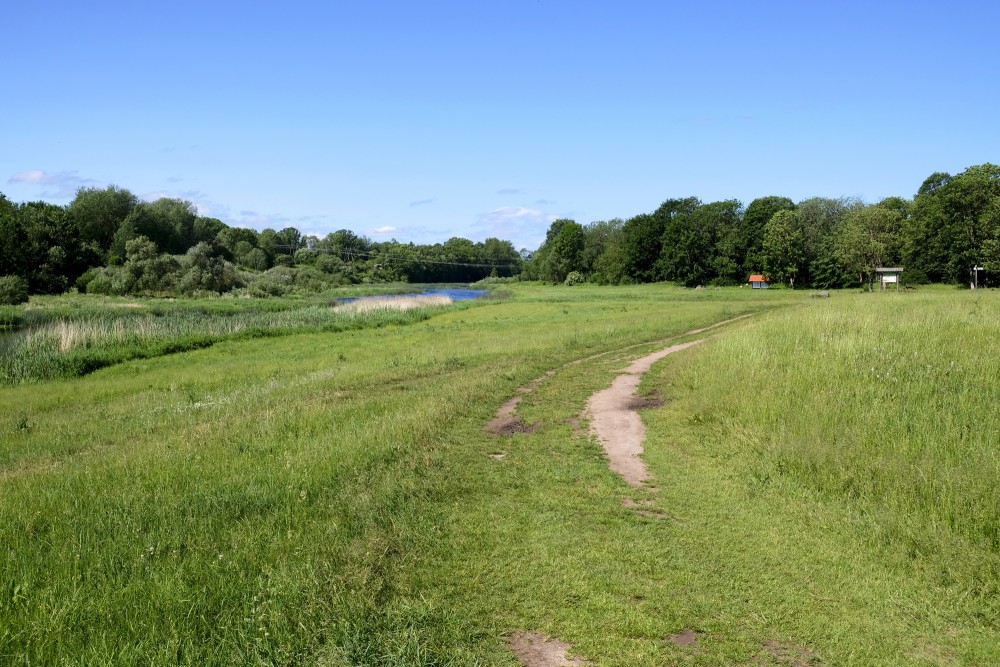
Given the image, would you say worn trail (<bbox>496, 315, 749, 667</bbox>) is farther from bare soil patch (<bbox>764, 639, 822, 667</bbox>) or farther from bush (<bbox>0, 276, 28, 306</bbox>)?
bush (<bbox>0, 276, 28, 306</bbox>)

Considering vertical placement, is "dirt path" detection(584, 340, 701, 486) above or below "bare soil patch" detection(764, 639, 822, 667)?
above

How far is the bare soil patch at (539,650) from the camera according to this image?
181 inches

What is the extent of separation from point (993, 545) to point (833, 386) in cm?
538

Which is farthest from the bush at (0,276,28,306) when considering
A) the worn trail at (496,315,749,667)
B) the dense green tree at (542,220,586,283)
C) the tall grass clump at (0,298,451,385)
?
the dense green tree at (542,220,586,283)

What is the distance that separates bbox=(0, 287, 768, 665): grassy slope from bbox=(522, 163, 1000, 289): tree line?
68.6 meters

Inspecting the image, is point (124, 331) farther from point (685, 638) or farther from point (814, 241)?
point (814, 241)

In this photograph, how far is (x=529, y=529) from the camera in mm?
6840

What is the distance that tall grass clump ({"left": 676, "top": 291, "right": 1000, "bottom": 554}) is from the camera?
687 centimetres

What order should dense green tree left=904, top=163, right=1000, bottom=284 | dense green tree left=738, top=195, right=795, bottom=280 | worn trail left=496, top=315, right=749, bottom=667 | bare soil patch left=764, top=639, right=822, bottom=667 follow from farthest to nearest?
dense green tree left=738, top=195, right=795, bottom=280 < dense green tree left=904, top=163, right=1000, bottom=284 < worn trail left=496, top=315, right=749, bottom=667 < bare soil patch left=764, top=639, right=822, bottom=667

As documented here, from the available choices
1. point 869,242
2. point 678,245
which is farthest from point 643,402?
point 678,245

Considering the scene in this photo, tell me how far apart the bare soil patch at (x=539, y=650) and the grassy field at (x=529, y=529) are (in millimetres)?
127

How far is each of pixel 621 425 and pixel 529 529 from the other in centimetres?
504

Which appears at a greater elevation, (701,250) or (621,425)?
(701,250)

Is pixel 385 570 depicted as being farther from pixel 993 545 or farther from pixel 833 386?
pixel 833 386
